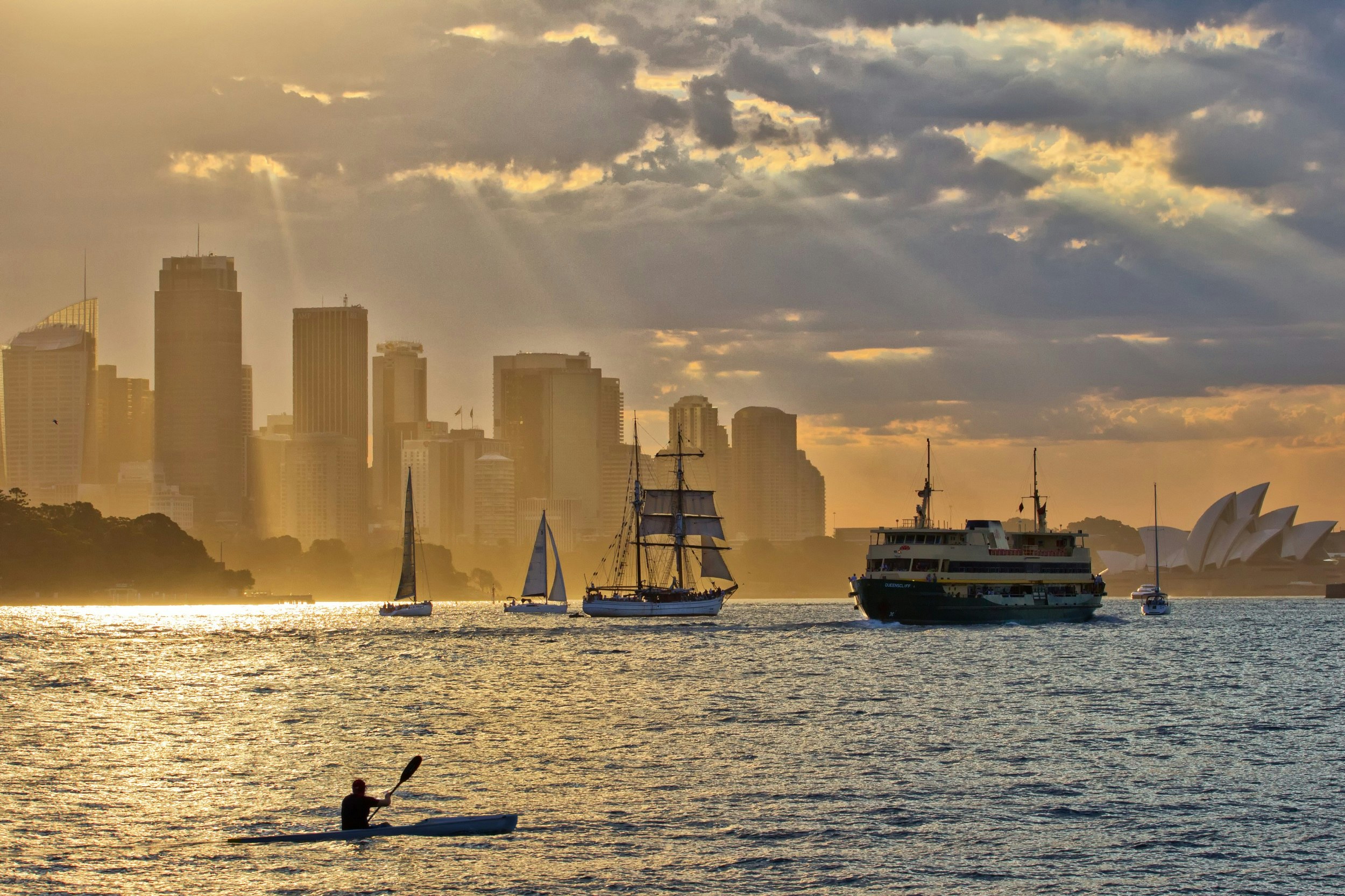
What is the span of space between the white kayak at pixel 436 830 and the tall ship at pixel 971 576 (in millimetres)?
106050

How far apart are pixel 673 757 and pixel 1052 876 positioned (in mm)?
22288

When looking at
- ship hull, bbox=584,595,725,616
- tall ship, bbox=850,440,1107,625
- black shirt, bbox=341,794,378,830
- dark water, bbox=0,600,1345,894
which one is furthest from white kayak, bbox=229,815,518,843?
ship hull, bbox=584,595,725,616

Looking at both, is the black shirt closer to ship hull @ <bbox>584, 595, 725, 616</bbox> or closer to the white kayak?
the white kayak

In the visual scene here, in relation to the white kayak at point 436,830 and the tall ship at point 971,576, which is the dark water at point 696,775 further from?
the tall ship at point 971,576

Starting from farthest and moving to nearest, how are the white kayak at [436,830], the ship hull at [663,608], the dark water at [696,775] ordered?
the ship hull at [663,608], the white kayak at [436,830], the dark water at [696,775]

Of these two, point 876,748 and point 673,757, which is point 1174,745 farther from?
point 673,757

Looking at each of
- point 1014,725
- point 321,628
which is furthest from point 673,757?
point 321,628

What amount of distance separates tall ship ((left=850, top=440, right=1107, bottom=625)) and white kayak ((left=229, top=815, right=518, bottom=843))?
348 feet

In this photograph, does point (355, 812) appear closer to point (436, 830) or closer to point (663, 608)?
point (436, 830)

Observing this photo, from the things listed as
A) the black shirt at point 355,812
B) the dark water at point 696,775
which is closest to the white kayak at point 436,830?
the black shirt at point 355,812

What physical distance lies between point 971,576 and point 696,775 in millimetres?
99595

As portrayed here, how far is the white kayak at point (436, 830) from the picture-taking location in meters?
43.8

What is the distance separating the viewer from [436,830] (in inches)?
1763

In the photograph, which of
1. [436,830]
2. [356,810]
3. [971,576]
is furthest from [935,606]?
[356,810]
